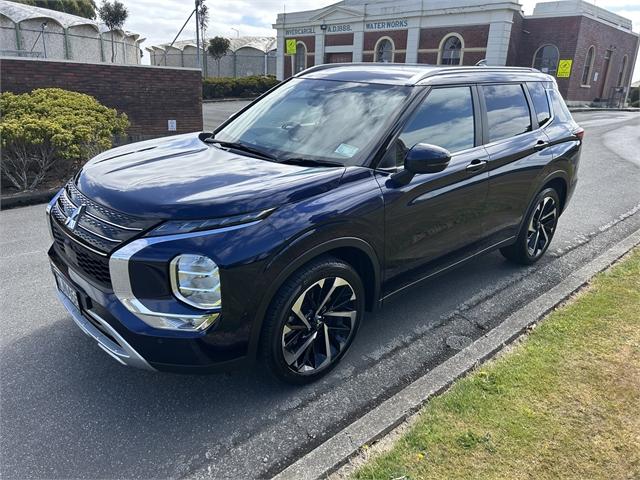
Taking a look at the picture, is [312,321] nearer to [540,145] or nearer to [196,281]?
[196,281]

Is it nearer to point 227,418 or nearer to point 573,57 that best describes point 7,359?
point 227,418

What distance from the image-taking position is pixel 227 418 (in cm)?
277

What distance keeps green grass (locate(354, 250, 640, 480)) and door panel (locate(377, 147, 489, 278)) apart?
2.88 feet

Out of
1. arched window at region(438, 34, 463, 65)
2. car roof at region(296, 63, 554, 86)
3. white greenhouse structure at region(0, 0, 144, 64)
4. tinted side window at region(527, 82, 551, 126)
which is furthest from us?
arched window at region(438, 34, 463, 65)

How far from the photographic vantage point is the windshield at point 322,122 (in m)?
3.22

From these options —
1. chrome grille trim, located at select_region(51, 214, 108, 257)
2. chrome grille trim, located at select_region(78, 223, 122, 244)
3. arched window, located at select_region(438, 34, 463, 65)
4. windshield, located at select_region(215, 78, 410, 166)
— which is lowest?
chrome grille trim, located at select_region(51, 214, 108, 257)

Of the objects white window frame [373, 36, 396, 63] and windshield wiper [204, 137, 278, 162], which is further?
white window frame [373, 36, 396, 63]

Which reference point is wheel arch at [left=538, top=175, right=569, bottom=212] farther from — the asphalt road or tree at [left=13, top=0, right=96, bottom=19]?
tree at [left=13, top=0, right=96, bottom=19]

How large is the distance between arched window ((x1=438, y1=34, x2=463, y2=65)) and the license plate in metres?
38.0

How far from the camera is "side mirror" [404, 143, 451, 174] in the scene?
3047 millimetres

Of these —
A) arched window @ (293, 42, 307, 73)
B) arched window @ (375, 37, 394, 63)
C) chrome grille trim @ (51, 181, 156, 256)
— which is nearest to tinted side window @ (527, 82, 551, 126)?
chrome grille trim @ (51, 181, 156, 256)

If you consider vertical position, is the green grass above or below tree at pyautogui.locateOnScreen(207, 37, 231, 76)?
below

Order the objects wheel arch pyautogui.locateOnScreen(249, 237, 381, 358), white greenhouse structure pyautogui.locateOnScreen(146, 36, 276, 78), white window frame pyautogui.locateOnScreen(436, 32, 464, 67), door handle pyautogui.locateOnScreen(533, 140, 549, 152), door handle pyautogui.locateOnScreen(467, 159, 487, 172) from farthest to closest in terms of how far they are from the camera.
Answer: white greenhouse structure pyautogui.locateOnScreen(146, 36, 276, 78)
white window frame pyautogui.locateOnScreen(436, 32, 464, 67)
door handle pyautogui.locateOnScreen(533, 140, 549, 152)
door handle pyautogui.locateOnScreen(467, 159, 487, 172)
wheel arch pyautogui.locateOnScreen(249, 237, 381, 358)

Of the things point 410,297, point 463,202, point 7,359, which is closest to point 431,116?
point 463,202
